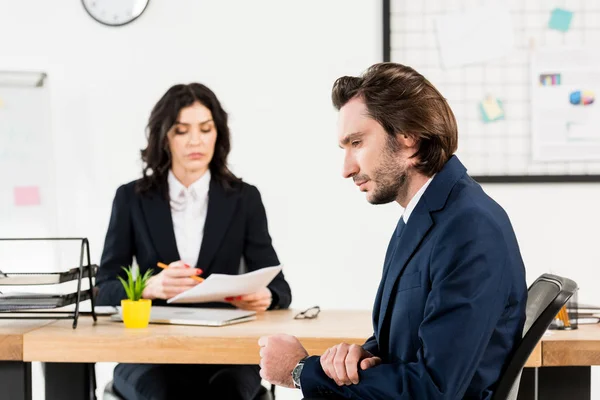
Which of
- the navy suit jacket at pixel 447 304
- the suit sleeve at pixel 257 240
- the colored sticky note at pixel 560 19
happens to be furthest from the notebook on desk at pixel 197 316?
the colored sticky note at pixel 560 19

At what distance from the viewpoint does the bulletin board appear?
3812 mm

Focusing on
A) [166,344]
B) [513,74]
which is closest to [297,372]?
[166,344]

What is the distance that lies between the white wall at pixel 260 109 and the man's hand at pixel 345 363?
7.81 feet

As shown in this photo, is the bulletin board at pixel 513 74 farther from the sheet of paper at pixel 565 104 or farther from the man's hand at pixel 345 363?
the man's hand at pixel 345 363

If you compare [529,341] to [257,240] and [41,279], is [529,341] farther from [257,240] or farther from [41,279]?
Result: [257,240]

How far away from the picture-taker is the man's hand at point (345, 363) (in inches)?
58.2

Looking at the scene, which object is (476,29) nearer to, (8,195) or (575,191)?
(575,191)

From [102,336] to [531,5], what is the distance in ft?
8.54

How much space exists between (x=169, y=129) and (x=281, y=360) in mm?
1520

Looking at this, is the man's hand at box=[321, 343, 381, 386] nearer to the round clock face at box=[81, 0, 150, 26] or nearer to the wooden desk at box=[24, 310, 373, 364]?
the wooden desk at box=[24, 310, 373, 364]

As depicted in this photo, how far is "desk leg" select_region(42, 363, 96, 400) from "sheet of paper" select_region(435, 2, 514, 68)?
2223 millimetres

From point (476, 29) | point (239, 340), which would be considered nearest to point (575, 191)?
point (476, 29)

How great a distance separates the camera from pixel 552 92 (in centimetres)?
382

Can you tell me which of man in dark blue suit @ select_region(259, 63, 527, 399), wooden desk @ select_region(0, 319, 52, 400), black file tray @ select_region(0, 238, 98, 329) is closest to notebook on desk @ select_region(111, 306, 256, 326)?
black file tray @ select_region(0, 238, 98, 329)
